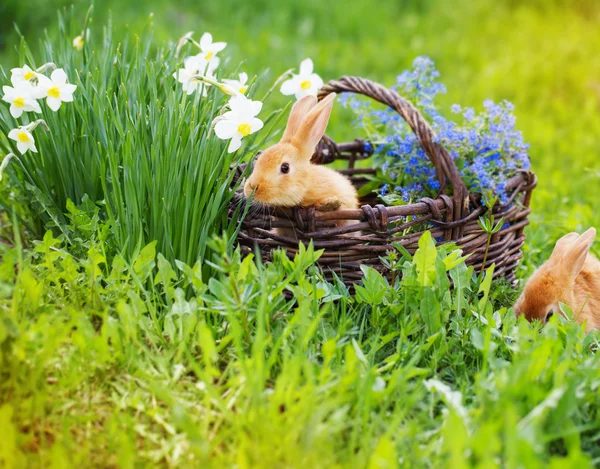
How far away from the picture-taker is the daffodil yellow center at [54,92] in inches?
93.9

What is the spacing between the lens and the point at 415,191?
9.55 feet

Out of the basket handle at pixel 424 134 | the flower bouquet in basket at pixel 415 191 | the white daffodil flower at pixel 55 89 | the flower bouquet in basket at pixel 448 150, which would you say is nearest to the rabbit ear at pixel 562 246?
the flower bouquet in basket at pixel 415 191

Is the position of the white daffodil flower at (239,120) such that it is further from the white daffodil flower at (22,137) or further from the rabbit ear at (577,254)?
the rabbit ear at (577,254)

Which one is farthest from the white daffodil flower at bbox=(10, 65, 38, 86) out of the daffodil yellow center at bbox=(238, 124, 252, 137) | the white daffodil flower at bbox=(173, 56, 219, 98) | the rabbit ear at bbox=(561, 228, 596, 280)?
the rabbit ear at bbox=(561, 228, 596, 280)

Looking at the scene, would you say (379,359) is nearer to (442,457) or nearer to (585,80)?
(442,457)

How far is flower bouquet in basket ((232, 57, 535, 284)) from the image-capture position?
242cm

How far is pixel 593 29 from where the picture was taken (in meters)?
7.79

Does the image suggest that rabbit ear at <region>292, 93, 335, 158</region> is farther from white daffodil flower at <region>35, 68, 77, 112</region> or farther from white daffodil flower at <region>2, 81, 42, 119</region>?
white daffodil flower at <region>2, 81, 42, 119</region>

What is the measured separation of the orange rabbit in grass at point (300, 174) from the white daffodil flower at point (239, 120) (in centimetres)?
23

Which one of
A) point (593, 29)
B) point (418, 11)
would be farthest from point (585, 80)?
point (418, 11)

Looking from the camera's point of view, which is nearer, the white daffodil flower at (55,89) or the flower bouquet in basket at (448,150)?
the white daffodil flower at (55,89)

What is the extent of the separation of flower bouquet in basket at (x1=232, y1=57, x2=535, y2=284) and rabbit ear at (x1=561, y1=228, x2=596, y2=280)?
0.84 ft

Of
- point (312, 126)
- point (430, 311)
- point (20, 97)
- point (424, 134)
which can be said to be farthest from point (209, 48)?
point (430, 311)

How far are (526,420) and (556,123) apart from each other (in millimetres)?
4505
